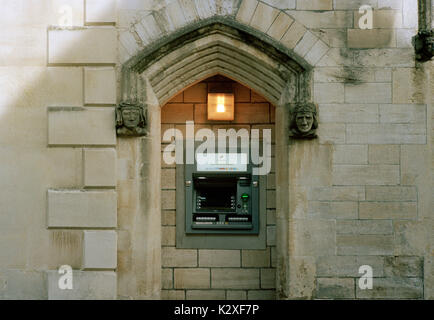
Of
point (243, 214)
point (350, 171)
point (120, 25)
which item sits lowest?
point (243, 214)

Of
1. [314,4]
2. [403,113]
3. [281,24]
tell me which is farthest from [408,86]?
[281,24]

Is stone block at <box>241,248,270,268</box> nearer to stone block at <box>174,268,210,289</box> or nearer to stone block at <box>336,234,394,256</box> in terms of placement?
stone block at <box>174,268,210,289</box>

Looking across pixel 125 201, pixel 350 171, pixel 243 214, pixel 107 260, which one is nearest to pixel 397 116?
pixel 350 171

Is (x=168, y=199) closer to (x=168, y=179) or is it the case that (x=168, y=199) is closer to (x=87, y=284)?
(x=168, y=179)

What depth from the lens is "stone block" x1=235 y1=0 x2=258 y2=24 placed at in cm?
621

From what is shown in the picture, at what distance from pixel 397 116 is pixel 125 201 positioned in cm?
338

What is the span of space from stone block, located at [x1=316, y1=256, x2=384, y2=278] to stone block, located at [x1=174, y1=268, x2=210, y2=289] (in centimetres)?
150

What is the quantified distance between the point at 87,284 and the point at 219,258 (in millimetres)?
1710

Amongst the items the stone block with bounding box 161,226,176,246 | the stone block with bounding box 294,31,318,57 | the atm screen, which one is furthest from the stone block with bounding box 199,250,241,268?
the stone block with bounding box 294,31,318,57

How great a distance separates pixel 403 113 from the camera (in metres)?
6.16

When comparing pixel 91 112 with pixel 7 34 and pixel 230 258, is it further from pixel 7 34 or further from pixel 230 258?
pixel 230 258

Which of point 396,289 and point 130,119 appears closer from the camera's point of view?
point 130,119

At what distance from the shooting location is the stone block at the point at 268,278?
677cm

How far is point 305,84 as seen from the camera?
6.17 metres
